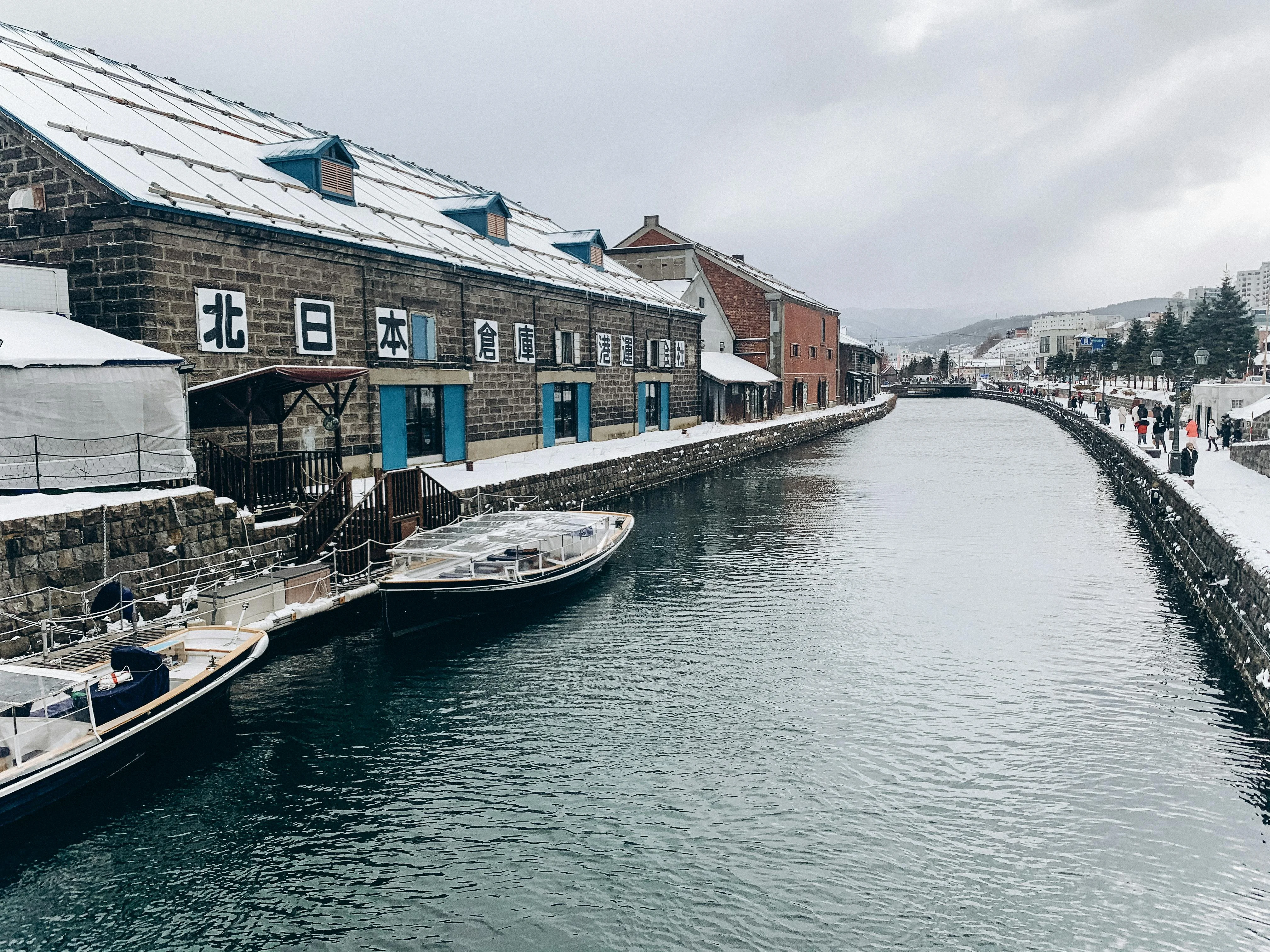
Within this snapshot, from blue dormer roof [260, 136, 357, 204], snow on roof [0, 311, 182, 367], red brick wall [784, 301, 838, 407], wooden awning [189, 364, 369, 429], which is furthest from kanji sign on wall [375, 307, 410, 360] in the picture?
red brick wall [784, 301, 838, 407]

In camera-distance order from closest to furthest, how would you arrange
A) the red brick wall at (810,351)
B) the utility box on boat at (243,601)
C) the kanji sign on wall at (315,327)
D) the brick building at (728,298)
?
the utility box on boat at (243,601)
the kanji sign on wall at (315,327)
the brick building at (728,298)
the red brick wall at (810,351)

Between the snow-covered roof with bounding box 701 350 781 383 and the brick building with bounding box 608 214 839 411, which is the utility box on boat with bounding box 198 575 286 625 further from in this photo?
the brick building with bounding box 608 214 839 411

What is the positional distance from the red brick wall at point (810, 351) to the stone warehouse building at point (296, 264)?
3049 centimetres

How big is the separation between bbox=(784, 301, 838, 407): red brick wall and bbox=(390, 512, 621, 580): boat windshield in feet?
163

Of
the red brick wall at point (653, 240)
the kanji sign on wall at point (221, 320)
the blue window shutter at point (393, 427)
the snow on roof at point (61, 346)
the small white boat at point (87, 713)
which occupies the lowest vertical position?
the small white boat at point (87, 713)

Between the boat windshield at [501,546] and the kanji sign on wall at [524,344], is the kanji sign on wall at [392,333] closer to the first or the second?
the kanji sign on wall at [524,344]

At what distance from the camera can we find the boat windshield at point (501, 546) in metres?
18.4

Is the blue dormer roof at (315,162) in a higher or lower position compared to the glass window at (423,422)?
higher

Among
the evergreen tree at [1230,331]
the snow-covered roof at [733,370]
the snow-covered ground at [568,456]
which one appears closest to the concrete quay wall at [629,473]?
the snow-covered ground at [568,456]

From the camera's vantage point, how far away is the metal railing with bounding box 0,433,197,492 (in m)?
14.9

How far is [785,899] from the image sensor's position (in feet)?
29.0

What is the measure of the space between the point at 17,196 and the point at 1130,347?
10630 cm

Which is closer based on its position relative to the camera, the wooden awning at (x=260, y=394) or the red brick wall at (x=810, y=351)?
the wooden awning at (x=260, y=394)

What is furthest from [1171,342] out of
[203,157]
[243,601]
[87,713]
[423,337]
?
[87,713]
